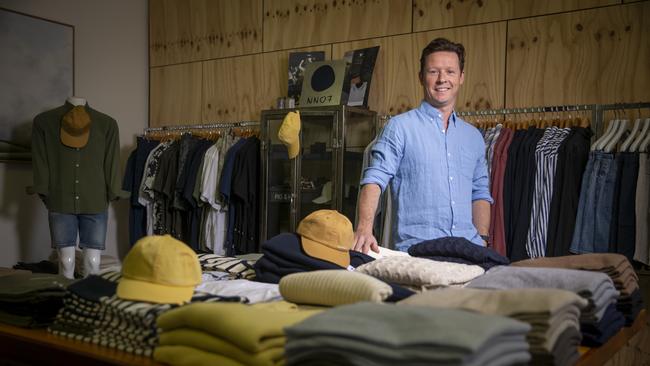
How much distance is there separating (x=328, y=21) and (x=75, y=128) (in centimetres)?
208

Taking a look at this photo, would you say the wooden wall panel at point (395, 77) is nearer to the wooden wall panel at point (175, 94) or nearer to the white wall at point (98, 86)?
the wooden wall panel at point (175, 94)

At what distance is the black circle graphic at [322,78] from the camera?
446cm

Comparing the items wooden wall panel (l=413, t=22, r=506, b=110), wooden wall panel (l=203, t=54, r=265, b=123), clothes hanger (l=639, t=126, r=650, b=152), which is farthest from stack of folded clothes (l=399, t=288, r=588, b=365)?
wooden wall panel (l=203, t=54, r=265, b=123)

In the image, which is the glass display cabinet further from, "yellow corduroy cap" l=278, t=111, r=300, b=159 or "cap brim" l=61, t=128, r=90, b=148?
"cap brim" l=61, t=128, r=90, b=148

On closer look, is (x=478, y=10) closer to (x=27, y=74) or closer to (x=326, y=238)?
(x=326, y=238)

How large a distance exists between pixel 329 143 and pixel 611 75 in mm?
1845

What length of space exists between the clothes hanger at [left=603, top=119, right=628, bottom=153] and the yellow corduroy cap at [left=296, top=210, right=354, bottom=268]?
2.13 m

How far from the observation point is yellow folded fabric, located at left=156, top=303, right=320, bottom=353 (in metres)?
0.99

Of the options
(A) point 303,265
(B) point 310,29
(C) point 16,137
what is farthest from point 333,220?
(C) point 16,137

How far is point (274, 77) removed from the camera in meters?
5.09

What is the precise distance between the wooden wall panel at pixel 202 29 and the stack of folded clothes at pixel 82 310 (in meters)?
4.06

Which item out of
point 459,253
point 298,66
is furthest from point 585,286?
point 298,66

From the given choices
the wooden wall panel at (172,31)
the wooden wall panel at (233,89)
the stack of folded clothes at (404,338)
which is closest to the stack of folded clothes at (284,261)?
the stack of folded clothes at (404,338)

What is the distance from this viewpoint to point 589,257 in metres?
1.63
